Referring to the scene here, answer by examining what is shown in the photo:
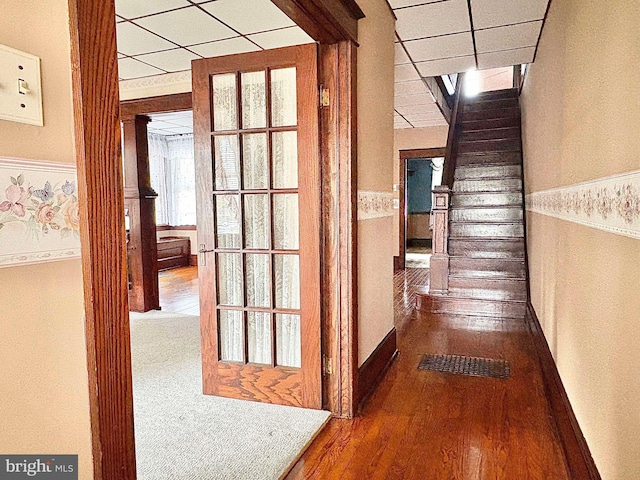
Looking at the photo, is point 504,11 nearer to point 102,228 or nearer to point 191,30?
point 191,30

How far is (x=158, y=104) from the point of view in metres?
4.40

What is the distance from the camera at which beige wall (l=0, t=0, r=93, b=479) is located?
679mm

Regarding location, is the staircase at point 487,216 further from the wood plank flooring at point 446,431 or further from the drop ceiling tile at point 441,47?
the drop ceiling tile at point 441,47

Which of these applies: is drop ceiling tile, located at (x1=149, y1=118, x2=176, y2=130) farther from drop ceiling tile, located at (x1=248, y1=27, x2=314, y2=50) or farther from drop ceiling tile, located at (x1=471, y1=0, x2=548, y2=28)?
drop ceiling tile, located at (x1=471, y1=0, x2=548, y2=28)

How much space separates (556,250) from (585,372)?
100cm

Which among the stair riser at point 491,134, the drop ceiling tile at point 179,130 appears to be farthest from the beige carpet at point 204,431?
the drop ceiling tile at point 179,130

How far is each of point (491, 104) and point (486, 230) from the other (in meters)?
2.25

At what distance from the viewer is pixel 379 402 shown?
2535 mm

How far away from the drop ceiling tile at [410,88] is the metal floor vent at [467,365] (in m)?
3.03

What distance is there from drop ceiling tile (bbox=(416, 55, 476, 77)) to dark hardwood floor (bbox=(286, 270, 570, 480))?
271 centimetres

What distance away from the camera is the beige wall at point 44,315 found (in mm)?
679

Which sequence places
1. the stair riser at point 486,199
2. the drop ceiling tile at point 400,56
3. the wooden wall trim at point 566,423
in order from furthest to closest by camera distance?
the stair riser at point 486,199, the drop ceiling tile at point 400,56, the wooden wall trim at point 566,423

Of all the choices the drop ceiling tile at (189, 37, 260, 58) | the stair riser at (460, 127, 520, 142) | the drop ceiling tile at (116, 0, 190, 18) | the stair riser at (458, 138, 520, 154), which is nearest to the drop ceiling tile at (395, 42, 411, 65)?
the drop ceiling tile at (189, 37, 260, 58)

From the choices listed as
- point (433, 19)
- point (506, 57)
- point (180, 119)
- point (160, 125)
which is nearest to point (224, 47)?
point (433, 19)
